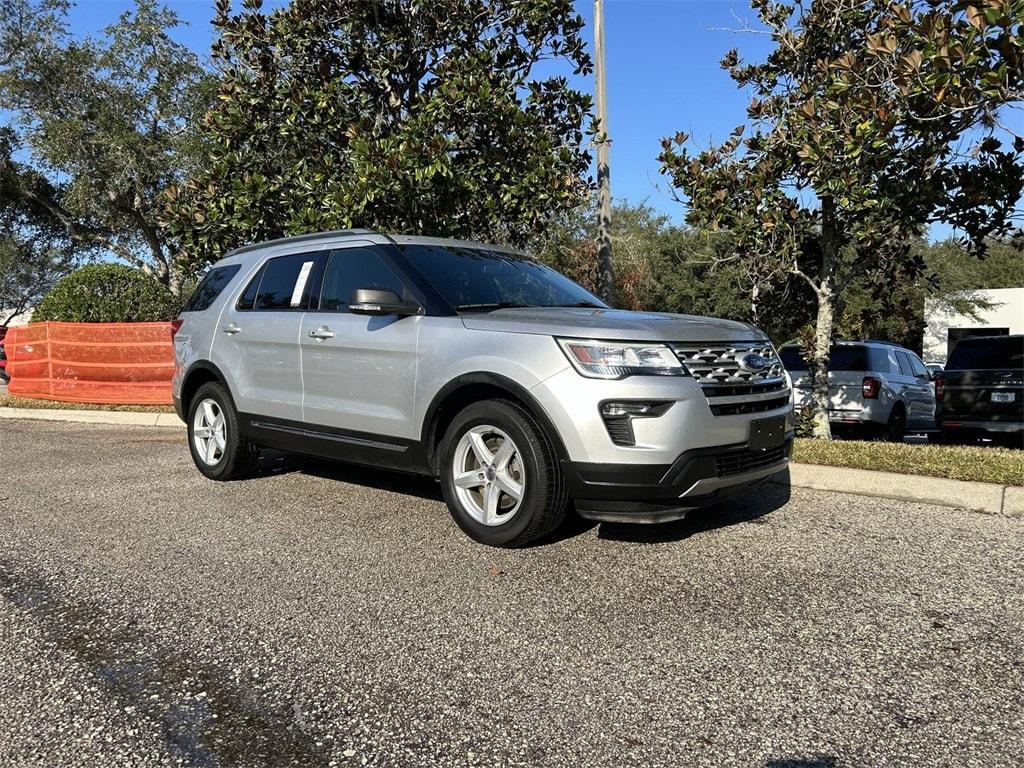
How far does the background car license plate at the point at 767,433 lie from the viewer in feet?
13.9

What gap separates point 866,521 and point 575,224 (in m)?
19.5

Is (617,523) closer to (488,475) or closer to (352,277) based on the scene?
(488,475)

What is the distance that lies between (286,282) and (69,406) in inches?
324

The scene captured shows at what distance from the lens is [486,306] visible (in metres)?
4.89

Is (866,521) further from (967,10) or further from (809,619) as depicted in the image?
(967,10)

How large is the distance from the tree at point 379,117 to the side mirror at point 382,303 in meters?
3.53

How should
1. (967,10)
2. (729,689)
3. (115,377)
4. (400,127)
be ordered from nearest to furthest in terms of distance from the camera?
(729,689) → (967,10) → (400,127) → (115,377)

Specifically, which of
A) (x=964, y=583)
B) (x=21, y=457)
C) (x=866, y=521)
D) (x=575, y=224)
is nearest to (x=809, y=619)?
(x=964, y=583)

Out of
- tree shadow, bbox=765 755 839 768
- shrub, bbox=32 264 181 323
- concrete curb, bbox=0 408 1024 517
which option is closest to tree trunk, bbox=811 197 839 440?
concrete curb, bbox=0 408 1024 517

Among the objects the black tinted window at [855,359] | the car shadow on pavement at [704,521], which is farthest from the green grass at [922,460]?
the black tinted window at [855,359]

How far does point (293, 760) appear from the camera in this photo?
2.35m

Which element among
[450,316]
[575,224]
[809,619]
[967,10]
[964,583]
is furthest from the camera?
[575,224]

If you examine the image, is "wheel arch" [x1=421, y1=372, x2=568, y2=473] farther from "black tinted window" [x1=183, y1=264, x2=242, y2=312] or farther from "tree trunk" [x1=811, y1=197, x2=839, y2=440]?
"tree trunk" [x1=811, y1=197, x2=839, y2=440]

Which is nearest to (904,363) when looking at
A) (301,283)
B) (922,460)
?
(922,460)
